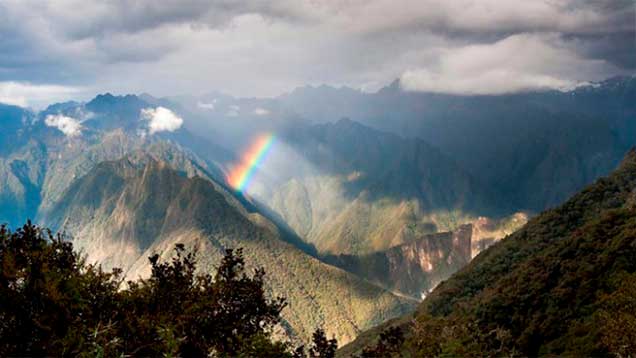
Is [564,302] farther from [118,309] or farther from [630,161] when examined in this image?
[630,161]

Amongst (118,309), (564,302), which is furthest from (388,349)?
(564,302)

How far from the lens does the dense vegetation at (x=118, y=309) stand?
16344mm

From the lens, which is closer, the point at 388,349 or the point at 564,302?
the point at 388,349

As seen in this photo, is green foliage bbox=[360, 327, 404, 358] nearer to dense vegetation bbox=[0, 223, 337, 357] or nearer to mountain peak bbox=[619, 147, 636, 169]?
dense vegetation bbox=[0, 223, 337, 357]

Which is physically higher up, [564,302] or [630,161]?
[564,302]

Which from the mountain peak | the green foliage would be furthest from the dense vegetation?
the mountain peak

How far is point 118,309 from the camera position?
19047 millimetres

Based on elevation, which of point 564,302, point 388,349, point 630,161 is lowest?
point 630,161

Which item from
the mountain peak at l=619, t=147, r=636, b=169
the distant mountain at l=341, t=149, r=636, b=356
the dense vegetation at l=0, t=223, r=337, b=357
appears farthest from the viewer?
the mountain peak at l=619, t=147, r=636, b=169

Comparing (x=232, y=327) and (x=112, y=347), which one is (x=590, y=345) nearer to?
(x=232, y=327)

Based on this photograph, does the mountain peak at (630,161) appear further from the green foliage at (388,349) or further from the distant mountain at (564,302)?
the green foliage at (388,349)

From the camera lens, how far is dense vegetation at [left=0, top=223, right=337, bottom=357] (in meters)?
16.3

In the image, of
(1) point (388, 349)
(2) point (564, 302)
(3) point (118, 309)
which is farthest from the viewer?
(2) point (564, 302)

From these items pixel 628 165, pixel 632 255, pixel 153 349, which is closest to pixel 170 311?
pixel 153 349
